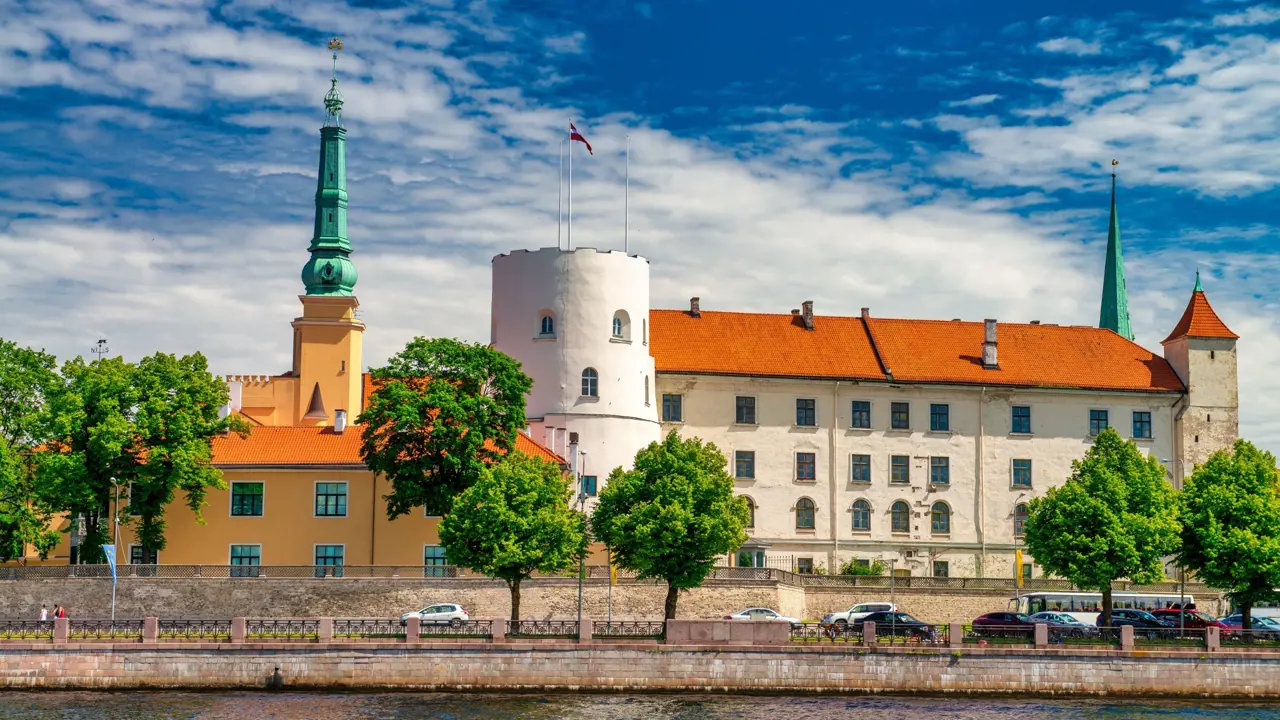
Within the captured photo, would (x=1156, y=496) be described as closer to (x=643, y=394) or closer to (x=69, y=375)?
(x=643, y=394)

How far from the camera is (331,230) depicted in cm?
9562

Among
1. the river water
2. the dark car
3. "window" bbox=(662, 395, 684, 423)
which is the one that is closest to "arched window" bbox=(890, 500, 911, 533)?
"window" bbox=(662, 395, 684, 423)

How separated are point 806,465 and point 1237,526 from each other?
80.8ft

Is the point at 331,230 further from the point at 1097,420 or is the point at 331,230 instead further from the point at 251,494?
the point at 1097,420

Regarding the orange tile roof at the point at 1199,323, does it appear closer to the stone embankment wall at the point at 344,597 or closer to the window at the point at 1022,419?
the window at the point at 1022,419

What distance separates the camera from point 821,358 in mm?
86562

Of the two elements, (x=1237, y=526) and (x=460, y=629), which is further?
(x=1237, y=526)

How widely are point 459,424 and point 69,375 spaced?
55.1ft

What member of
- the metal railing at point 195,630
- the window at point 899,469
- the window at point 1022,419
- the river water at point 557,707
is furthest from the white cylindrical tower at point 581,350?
the river water at point 557,707

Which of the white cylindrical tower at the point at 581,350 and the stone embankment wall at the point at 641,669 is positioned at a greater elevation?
the white cylindrical tower at the point at 581,350

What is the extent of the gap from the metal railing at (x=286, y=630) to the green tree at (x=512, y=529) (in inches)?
276

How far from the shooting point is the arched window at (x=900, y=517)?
277ft

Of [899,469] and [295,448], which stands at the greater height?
[295,448]

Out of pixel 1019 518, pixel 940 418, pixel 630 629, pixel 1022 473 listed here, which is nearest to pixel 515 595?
pixel 630 629
